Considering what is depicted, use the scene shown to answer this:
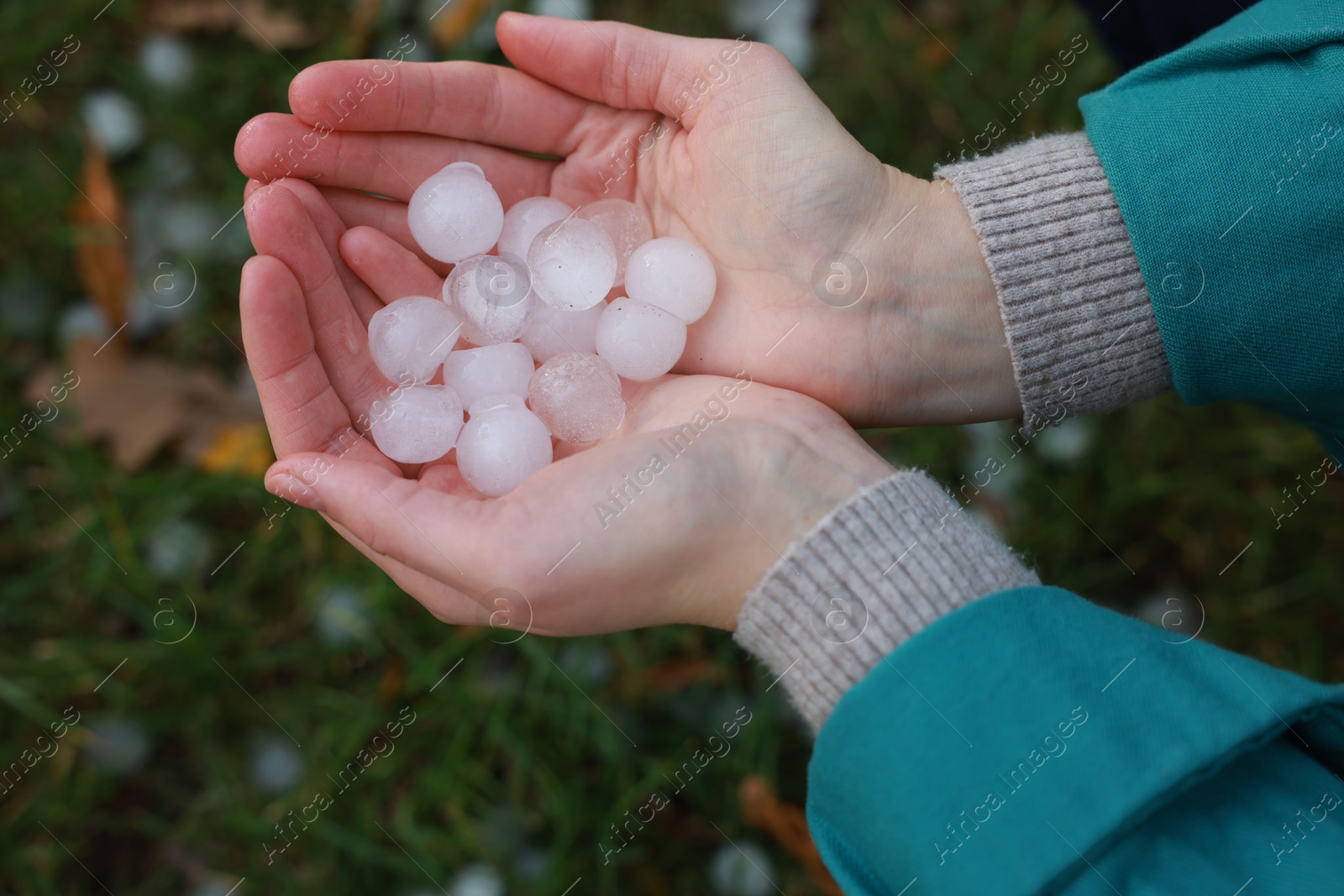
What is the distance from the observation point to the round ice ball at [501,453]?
4.83 feet

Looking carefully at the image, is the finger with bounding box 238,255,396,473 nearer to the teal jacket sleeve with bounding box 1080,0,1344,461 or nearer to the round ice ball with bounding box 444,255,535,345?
the round ice ball with bounding box 444,255,535,345

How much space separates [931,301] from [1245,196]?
0.46 m

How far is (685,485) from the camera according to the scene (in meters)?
1.30

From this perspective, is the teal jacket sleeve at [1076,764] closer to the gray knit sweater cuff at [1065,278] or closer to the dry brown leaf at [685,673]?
the gray knit sweater cuff at [1065,278]

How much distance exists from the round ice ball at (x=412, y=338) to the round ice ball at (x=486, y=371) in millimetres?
31

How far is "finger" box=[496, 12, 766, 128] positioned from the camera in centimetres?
161

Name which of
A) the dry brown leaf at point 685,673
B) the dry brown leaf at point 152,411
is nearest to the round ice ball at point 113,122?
the dry brown leaf at point 152,411

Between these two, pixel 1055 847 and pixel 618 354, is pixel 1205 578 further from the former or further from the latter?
pixel 618 354

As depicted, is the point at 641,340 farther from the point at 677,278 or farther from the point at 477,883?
the point at 477,883

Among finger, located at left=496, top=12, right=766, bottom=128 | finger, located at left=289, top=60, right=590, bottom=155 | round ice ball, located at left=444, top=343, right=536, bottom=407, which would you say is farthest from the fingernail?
finger, located at left=496, top=12, right=766, bottom=128

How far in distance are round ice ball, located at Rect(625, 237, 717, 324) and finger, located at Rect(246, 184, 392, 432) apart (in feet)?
1.59

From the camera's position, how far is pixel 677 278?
1586mm

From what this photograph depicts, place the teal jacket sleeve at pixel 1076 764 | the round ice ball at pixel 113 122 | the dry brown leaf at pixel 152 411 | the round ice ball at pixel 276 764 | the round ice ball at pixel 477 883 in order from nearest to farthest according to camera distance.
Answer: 1. the teal jacket sleeve at pixel 1076 764
2. the round ice ball at pixel 477 883
3. the round ice ball at pixel 276 764
4. the dry brown leaf at pixel 152 411
5. the round ice ball at pixel 113 122

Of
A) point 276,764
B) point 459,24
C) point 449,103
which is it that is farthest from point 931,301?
point 276,764
